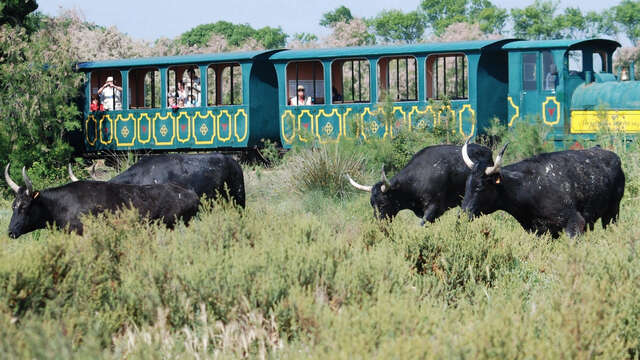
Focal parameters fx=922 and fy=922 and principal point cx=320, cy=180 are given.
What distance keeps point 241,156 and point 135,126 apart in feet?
8.46

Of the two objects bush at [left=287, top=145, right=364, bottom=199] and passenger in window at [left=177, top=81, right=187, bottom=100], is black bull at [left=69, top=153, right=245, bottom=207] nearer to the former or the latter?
bush at [left=287, top=145, right=364, bottom=199]

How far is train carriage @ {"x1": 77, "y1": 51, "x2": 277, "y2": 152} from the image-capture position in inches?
778

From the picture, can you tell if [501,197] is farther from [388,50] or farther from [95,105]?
[95,105]

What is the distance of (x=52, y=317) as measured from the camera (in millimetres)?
5473

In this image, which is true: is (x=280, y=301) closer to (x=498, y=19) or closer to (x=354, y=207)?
(x=354, y=207)

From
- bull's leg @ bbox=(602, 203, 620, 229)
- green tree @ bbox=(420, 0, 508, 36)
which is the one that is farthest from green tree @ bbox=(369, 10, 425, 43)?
bull's leg @ bbox=(602, 203, 620, 229)

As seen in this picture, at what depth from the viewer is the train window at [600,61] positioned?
57.8ft

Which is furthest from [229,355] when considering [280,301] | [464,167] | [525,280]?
[464,167]

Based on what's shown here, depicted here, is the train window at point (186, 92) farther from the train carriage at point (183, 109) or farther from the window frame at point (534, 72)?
the window frame at point (534, 72)

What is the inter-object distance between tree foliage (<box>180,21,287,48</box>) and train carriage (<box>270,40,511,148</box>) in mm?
50599

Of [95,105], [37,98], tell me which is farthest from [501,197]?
[95,105]

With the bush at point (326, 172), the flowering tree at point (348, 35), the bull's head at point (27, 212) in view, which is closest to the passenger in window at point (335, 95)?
the bush at point (326, 172)

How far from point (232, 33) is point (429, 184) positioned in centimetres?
6476

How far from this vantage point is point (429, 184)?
11000 millimetres
